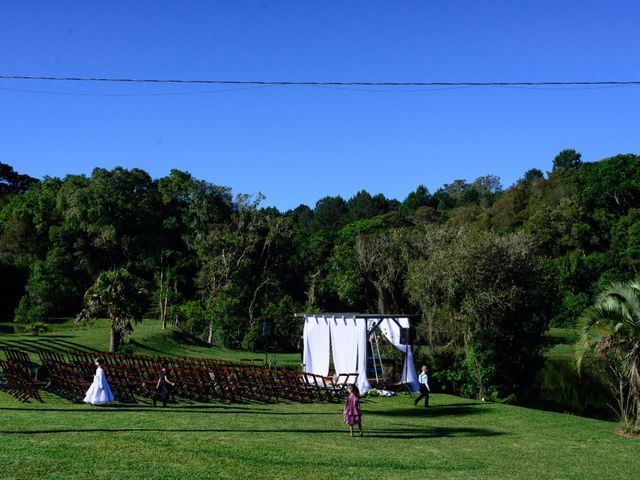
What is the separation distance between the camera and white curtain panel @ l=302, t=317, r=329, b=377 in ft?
87.8

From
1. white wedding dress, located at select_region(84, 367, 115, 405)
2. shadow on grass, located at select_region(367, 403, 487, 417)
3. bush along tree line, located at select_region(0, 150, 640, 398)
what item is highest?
bush along tree line, located at select_region(0, 150, 640, 398)

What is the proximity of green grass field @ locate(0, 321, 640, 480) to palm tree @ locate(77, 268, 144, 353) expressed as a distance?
12181 mm

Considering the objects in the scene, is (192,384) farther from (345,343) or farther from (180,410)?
(345,343)

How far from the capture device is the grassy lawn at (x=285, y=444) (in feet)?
33.5

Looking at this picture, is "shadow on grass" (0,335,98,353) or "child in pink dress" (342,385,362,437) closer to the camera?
"child in pink dress" (342,385,362,437)

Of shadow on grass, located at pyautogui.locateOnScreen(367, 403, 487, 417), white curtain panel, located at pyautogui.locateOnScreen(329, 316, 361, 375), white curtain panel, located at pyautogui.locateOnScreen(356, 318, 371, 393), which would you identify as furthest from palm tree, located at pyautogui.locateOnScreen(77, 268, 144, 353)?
shadow on grass, located at pyautogui.locateOnScreen(367, 403, 487, 417)

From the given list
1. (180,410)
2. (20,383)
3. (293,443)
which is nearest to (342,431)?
(293,443)

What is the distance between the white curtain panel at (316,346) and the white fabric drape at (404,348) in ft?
7.50

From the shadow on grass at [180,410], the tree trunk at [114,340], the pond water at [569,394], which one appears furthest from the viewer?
the tree trunk at [114,340]

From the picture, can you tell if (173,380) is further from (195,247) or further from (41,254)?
(41,254)

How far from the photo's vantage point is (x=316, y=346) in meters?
27.1

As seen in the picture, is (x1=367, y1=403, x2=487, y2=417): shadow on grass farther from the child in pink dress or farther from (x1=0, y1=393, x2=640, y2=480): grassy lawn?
the child in pink dress

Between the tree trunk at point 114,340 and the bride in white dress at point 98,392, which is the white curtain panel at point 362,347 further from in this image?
the tree trunk at point 114,340

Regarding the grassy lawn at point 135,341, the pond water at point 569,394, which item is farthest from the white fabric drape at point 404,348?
the grassy lawn at point 135,341
